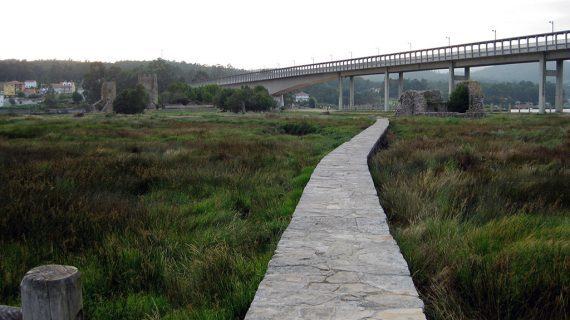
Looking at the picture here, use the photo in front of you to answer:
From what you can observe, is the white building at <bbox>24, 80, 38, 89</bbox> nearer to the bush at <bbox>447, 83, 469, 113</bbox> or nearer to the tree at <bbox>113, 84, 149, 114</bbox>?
the tree at <bbox>113, 84, 149, 114</bbox>

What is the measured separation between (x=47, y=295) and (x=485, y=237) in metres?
3.78

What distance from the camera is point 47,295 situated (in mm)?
2350

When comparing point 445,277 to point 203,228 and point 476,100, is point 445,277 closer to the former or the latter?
point 203,228

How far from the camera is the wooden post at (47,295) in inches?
92.4

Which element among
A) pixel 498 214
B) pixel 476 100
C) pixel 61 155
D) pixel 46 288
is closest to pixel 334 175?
pixel 498 214

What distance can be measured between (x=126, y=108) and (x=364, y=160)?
5258 centimetres

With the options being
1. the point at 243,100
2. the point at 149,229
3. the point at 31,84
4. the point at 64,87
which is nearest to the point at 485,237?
the point at 149,229

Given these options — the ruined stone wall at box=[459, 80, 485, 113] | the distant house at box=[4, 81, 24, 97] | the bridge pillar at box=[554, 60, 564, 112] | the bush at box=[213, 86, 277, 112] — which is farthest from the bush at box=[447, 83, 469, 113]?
the distant house at box=[4, 81, 24, 97]

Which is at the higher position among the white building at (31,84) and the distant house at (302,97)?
the white building at (31,84)

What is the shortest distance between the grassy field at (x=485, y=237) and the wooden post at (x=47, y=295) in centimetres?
214

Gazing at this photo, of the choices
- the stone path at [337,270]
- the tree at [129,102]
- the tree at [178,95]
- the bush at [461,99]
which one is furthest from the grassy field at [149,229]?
the tree at [178,95]

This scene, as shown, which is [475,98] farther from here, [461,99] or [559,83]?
[559,83]

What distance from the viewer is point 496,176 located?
330 inches

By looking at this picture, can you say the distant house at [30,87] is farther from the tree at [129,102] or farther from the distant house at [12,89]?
the tree at [129,102]
